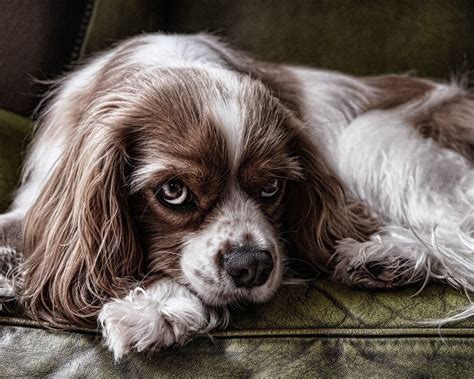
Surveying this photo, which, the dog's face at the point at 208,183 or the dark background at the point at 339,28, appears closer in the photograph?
the dog's face at the point at 208,183

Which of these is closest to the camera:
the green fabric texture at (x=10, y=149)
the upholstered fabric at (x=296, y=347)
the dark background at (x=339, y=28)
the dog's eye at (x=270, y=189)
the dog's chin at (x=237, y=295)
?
the upholstered fabric at (x=296, y=347)

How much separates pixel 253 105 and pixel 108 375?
2.71 ft

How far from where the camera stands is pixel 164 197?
1924 millimetres

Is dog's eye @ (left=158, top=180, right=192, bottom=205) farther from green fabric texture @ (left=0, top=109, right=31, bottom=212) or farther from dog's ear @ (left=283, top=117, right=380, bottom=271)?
green fabric texture @ (left=0, top=109, right=31, bottom=212)

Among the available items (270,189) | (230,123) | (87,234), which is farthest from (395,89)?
(87,234)

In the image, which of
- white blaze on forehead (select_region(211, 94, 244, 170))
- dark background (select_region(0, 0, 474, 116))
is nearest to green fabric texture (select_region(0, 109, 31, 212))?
dark background (select_region(0, 0, 474, 116))

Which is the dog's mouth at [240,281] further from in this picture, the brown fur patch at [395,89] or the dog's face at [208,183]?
the brown fur patch at [395,89]

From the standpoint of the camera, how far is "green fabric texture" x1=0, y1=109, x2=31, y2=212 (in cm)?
242

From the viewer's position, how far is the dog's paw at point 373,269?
1877 millimetres

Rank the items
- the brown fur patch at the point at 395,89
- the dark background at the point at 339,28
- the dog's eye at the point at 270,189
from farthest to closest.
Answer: the dark background at the point at 339,28, the brown fur patch at the point at 395,89, the dog's eye at the point at 270,189

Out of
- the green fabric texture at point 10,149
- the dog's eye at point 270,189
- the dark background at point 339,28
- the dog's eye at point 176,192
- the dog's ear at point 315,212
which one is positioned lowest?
the green fabric texture at point 10,149

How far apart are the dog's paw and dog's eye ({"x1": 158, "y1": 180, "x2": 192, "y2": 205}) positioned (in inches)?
18.6

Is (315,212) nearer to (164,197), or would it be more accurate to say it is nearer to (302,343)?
(164,197)

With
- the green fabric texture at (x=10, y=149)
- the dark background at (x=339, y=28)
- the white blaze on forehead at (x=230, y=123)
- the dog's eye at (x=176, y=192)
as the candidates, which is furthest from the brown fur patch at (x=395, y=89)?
the green fabric texture at (x=10, y=149)
